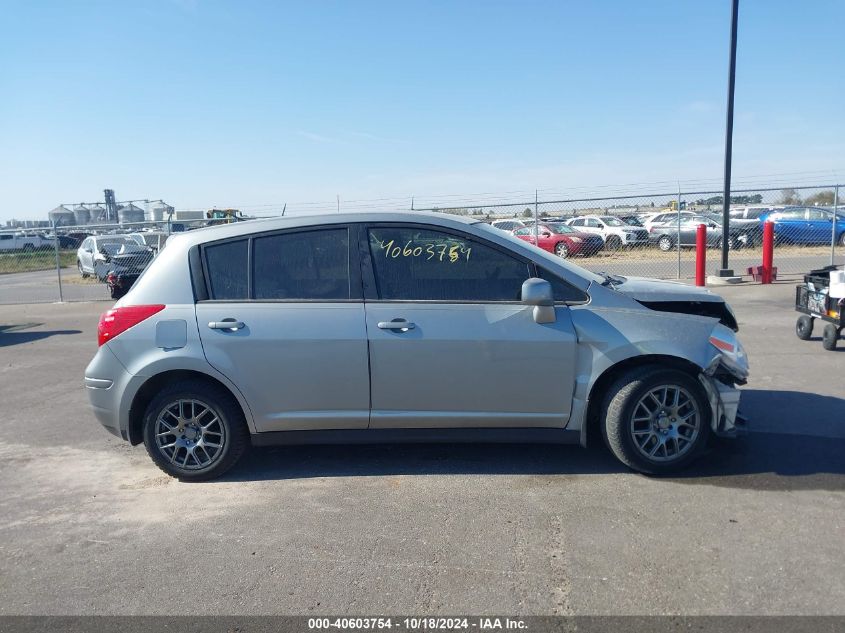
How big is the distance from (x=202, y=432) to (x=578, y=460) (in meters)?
2.70

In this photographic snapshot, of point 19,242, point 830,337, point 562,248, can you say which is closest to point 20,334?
point 830,337

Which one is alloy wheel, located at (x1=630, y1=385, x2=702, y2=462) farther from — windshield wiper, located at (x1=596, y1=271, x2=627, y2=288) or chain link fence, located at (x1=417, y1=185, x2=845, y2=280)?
chain link fence, located at (x1=417, y1=185, x2=845, y2=280)

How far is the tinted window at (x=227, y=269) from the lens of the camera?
5.09m

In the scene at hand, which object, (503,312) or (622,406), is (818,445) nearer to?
(622,406)

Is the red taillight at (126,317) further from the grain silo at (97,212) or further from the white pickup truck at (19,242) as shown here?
the grain silo at (97,212)

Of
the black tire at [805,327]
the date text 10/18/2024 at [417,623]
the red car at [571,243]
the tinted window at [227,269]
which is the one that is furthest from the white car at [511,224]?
the date text 10/18/2024 at [417,623]

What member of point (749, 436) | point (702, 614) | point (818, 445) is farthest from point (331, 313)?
point (818, 445)

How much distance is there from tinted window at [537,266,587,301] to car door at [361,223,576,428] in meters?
0.08

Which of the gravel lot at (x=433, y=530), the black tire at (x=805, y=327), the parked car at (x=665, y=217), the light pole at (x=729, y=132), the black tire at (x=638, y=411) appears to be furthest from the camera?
the parked car at (x=665, y=217)

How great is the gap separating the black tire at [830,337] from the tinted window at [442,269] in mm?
5327

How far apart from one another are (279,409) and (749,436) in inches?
142

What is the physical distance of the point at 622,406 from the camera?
4.76 meters

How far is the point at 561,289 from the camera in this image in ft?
16.1

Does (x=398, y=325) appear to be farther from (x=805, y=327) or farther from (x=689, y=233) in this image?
(x=689, y=233)
